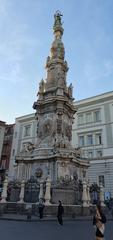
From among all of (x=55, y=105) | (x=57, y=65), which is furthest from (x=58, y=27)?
(x=55, y=105)

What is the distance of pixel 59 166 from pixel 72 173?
1.49 m

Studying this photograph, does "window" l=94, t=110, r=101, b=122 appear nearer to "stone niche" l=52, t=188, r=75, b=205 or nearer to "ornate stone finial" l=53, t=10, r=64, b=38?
"ornate stone finial" l=53, t=10, r=64, b=38

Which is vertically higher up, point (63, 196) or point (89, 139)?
point (89, 139)

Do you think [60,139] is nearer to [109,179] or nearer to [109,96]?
[109,179]

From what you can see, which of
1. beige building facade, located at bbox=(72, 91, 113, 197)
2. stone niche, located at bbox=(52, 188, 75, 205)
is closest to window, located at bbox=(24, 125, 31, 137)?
beige building facade, located at bbox=(72, 91, 113, 197)

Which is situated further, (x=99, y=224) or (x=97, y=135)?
(x=97, y=135)

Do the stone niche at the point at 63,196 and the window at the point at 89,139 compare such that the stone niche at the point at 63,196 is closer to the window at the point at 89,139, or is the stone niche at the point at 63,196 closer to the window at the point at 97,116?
the window at the point at 89,139

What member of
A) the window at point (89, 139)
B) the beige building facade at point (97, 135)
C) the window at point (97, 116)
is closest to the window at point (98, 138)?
→ the beige building facade at point (97, 135)

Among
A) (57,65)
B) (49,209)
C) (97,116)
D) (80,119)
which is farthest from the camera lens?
(80,119)

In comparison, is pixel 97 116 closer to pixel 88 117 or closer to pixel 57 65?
pixel 88 117

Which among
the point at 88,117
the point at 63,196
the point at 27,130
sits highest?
the point at 88,117

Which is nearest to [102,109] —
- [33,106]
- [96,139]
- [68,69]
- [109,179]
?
[96,139]

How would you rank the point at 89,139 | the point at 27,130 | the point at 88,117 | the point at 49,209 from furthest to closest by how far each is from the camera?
the point at 27,130, the point at 88,117, the point at 89,139, the point at 49,209

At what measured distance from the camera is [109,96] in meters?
41.4
